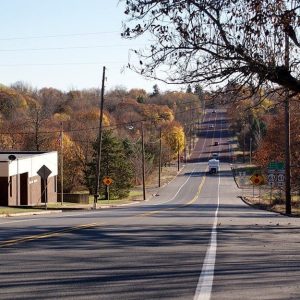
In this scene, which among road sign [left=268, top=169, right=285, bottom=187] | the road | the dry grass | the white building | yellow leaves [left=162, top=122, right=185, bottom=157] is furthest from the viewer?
yellow leaves [left=162, top=122, right=185, bottom=157]

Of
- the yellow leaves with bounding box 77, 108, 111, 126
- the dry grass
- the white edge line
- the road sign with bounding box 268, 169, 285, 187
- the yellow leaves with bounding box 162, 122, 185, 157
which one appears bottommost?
the dry grass

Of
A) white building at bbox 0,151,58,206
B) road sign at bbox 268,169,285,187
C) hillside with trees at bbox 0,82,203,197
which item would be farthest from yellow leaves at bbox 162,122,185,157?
road sign at bbox 268,169,285,187

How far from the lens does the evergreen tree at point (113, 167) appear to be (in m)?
75.4

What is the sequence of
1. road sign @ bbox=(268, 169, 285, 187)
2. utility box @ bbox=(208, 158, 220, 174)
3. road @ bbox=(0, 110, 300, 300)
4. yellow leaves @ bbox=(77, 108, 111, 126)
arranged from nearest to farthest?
road @ bbox=(0, 110, 300, 300), road sign @ bbox=(268, 169, 285, 187), yellow leaves @ bbox=(77, 108, 111, 126), utility box @ bbox=(208, 158, 220, 174)

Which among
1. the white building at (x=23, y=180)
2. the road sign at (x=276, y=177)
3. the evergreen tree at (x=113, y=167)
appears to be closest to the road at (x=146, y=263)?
the road sign at (x=276, y=177)

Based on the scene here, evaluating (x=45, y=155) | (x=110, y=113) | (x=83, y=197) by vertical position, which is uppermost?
(x=110, y=113)

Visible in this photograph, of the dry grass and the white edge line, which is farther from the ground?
the white edge line

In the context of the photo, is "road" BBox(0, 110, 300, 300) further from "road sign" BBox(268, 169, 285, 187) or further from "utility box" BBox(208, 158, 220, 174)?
"utility box" BBox(208, 158, 220, 174)

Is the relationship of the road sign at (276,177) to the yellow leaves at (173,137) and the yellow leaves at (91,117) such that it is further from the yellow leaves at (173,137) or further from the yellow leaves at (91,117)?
the yellow leaves at (173,137)

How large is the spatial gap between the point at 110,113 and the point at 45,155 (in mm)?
92109

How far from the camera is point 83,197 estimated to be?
62.4m

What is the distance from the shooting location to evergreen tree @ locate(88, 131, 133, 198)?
247 feet

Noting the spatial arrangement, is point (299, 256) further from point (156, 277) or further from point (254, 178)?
point (254, 178)

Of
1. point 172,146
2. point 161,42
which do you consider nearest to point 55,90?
point 172,146
